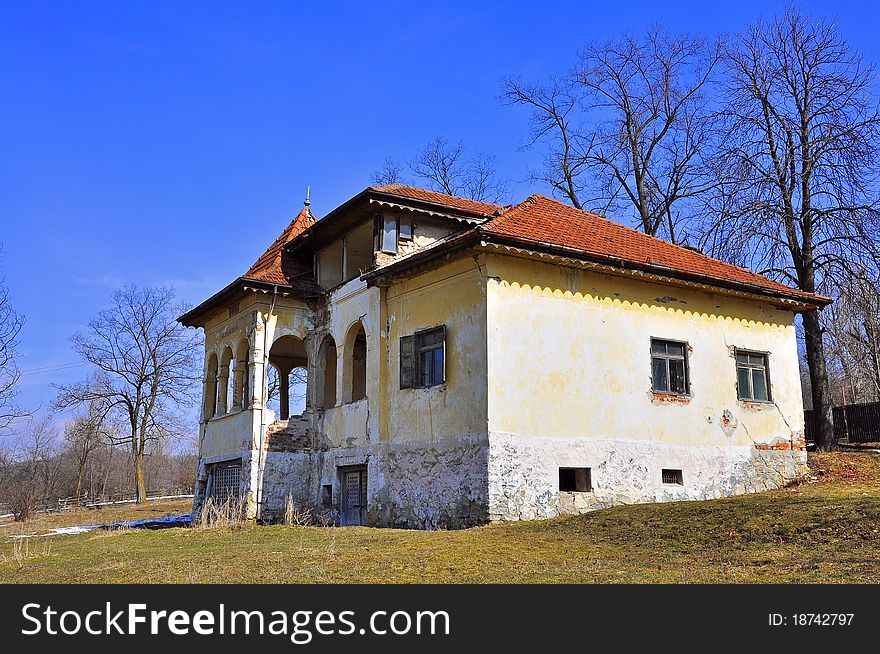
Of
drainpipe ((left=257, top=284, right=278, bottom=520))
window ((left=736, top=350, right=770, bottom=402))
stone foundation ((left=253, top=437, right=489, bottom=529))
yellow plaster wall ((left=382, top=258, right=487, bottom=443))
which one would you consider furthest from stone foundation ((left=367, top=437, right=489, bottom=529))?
window ((left=736, top=350, right=770, bottom=402))

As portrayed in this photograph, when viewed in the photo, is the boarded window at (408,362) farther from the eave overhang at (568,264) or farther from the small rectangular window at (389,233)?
the small rectangular window at (389,233)

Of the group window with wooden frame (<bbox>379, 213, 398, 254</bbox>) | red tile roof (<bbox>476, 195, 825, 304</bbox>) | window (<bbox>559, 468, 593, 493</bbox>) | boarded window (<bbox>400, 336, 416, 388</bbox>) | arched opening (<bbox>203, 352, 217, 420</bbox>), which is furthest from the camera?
arched opening (<bbox>203, 352, 217, 420</bbox>)

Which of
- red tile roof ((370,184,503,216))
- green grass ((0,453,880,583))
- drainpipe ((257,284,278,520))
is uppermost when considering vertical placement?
red tile roof ((370,184,503,216))

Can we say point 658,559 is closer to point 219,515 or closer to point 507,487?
point 507,487

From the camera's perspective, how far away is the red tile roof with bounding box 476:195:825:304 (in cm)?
1651

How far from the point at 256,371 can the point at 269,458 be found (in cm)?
220

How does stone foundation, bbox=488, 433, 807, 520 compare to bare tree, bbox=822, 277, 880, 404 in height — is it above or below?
below

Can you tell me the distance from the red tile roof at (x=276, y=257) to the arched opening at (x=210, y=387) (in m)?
2.88

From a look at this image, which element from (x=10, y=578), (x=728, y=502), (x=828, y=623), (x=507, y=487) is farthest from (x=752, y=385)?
(x=10, y=578)

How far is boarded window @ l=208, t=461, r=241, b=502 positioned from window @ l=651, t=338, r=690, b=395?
33.9 ft

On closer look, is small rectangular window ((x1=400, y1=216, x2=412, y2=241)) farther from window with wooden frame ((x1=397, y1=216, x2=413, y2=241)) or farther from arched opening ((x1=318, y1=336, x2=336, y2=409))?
arched opening ((x1=318, y1=336, x2=336, y2=409))

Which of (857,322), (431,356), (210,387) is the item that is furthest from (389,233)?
(857,322)

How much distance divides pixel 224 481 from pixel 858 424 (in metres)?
21.5

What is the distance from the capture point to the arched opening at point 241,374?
22.0 m
